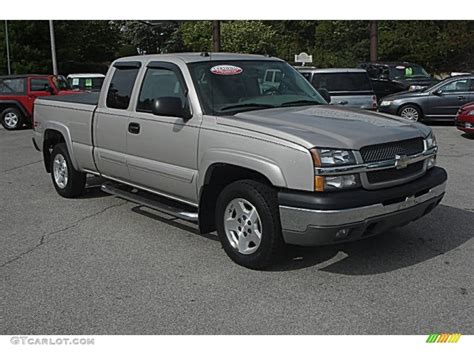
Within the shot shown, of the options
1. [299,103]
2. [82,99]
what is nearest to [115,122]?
[82,99]

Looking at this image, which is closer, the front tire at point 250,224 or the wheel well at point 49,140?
the front tire at point 250,224

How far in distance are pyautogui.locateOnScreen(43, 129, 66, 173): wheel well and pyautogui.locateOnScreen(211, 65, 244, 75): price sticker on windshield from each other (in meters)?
2.86

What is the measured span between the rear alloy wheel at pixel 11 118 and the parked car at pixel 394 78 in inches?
482

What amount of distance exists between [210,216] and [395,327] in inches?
80.8

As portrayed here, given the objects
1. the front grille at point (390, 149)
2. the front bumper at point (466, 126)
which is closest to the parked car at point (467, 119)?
the front bumper at point (466, 126)

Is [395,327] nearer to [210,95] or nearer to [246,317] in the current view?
[246,317]

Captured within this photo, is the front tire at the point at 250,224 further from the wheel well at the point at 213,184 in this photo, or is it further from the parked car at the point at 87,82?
the parked car at the point at 87,82

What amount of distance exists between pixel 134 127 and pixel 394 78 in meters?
16.1

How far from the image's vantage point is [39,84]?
680 inches

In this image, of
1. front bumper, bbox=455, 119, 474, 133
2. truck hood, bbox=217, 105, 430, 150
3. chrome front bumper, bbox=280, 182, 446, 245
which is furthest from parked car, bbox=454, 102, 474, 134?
chrome front bumper, bbox=280, 182, 446, 245

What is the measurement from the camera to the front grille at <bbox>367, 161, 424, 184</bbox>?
4292mm

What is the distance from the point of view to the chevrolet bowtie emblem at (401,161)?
4430 mm

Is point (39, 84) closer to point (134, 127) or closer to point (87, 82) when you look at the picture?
point (87, 82)

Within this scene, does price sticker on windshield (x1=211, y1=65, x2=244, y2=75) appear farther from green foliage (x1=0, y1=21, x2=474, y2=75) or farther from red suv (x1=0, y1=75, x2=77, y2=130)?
green foliage (x1=0, y1=21, x2=474, y2=75)
